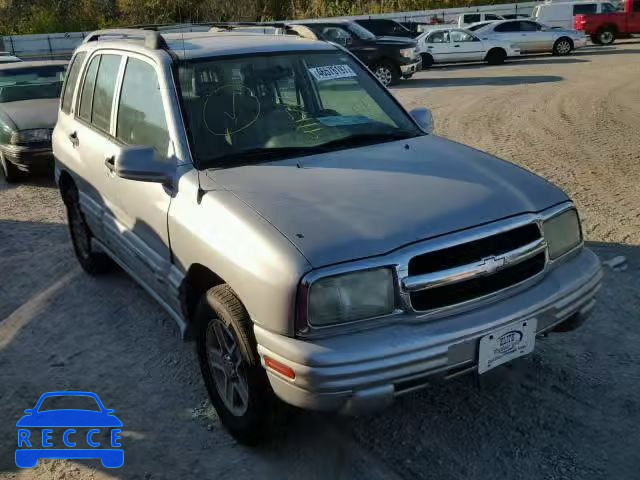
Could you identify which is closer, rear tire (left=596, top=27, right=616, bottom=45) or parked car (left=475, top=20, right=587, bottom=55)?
parked car (left=475, top=20, right=587, bottom=55)

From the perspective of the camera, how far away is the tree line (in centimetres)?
4069

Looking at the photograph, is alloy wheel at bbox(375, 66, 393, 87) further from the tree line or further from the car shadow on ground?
the tree line

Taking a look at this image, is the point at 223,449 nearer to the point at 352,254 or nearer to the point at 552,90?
the point at 352,254

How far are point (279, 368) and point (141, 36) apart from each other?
8.96 feet

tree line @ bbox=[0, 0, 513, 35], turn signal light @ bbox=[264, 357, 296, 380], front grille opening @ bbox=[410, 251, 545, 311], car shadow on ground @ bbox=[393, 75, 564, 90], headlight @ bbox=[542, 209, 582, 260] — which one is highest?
tree line @ bbox=[0, 0, 513, 35]

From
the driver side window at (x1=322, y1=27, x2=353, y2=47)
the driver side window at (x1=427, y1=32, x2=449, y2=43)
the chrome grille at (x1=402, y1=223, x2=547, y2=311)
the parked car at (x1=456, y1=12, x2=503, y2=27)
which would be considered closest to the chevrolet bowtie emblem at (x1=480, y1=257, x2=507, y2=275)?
the chrome grille at (x1=402, y1=223, x2=547, y2=311)

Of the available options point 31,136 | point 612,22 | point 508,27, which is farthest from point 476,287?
point 612,22

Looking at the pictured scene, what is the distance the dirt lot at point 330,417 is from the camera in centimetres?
310

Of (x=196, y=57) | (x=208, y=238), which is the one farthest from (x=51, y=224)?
(x=208, y=238)

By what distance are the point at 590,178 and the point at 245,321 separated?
18.0 feet

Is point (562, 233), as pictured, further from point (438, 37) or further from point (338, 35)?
point (438, 37)

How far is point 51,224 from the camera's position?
23.1 ft

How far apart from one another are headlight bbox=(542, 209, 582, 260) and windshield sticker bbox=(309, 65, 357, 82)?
177 centimetres

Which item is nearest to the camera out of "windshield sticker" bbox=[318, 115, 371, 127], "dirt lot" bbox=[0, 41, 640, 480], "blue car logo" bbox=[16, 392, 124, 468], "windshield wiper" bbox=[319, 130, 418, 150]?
"dirt lot" bbox=[0, 41, 640, 480]
